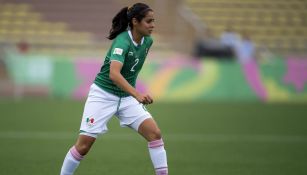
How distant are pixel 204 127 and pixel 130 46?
7204 mm

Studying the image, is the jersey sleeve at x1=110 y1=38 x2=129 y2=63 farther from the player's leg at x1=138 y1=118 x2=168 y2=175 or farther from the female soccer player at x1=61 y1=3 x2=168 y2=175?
the player's leg at x1=138 y1=118 x2=168 y2=175

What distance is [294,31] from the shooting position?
87.9 feet

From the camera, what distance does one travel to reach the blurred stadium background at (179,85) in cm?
973

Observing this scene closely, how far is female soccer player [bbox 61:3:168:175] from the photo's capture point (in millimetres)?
6824

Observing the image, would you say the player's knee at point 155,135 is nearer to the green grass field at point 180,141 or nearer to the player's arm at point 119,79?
the player's arm at point 119,79

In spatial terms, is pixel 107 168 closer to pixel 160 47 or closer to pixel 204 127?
pixel 204 127

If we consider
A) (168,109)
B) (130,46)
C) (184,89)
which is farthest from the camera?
(184,89)

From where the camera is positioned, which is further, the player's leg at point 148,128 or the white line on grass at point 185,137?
the white line on grass at point 185,137

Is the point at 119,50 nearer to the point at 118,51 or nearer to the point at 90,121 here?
the point at 118,51

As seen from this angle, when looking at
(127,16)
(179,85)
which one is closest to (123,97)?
(127,16)

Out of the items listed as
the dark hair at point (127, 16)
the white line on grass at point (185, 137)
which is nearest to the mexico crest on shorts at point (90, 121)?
the dark hair at point (127, 16)

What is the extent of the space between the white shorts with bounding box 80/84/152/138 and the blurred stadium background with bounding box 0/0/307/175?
1.39m

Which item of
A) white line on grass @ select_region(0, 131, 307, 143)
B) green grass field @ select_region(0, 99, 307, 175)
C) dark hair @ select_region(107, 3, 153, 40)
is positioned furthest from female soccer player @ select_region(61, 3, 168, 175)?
white line on grass @ select_region(0, 131, 307, 143)

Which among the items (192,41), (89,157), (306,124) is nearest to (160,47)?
(192,41)
